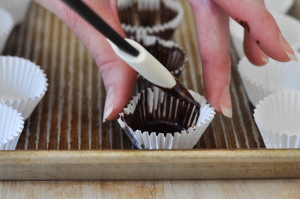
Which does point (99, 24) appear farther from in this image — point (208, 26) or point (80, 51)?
point (80, 51)

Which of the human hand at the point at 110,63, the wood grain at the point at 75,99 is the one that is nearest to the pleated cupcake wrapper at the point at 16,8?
the wood grain at the point at 75,99

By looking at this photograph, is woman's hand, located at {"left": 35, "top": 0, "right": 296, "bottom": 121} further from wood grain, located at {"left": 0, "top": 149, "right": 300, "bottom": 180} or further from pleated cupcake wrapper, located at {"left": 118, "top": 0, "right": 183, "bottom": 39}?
pleated cupcake wrapper, located at {"left": 118, "top": 0, "right": 183, "bottom": 39}

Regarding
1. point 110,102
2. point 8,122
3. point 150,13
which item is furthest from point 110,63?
point 150,13

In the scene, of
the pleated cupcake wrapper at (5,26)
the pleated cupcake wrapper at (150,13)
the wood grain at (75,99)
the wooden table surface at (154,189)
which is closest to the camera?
the wooden table surface at (154,189)

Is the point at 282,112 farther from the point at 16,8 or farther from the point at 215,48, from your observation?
the point at 16,8

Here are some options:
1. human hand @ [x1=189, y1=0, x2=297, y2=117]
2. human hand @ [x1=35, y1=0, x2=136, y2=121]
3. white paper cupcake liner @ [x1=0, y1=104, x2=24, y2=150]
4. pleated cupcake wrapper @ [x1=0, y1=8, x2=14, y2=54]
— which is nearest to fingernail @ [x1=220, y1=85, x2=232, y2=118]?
human hand @ [x1=189, y1=0, x2=297, y2=117]

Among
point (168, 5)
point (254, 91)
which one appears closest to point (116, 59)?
point (254, 91)

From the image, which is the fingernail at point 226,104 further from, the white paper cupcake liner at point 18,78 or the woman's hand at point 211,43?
the white paper cupcake liner at point 18,78
